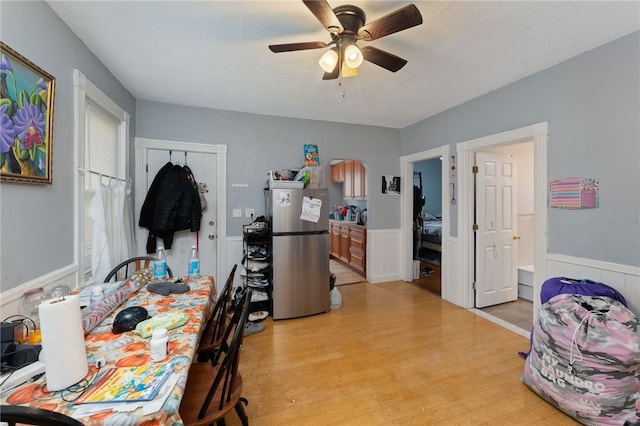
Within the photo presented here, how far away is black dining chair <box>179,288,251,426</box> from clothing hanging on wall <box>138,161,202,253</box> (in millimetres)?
2010

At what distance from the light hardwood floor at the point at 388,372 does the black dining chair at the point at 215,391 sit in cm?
46

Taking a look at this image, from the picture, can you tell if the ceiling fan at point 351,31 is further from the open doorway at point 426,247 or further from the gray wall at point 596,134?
the open doorway at point 426,247

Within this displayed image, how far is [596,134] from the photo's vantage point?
2.10m

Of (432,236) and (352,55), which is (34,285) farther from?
(432,236)

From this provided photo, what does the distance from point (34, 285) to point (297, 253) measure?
206cm

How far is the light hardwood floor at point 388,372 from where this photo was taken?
1.70m

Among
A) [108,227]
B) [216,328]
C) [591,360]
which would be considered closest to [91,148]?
[108,227]

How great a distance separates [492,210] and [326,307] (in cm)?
238

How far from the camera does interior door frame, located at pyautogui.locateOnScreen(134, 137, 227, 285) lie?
3156 millimetres

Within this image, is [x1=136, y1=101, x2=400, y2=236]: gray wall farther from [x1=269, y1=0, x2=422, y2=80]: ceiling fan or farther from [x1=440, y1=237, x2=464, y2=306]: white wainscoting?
[x1=269, y1=0, x2=422, y2=80]: ceiling fan

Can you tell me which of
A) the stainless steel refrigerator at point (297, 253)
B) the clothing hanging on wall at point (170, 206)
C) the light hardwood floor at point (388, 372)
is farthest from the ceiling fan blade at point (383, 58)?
the clothing hanging on wall at point (170, 206)

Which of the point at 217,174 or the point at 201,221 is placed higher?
the point at 217,174

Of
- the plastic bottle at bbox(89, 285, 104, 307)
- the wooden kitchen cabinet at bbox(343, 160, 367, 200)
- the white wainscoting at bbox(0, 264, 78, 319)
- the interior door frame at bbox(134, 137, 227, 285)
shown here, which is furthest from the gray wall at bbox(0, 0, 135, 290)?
the wooden kitchen cabinet at bbox(343, 160, 367, 200)

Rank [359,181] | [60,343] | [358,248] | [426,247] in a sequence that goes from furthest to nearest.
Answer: [359,181] → [358,248] → [426,247] → [60,343]
